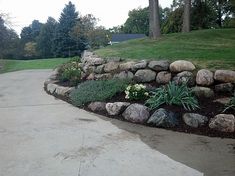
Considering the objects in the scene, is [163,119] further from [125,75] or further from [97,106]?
[125,75]

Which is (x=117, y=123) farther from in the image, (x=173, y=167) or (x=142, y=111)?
(x=173, y=167)

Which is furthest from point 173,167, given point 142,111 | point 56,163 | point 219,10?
point 219,10

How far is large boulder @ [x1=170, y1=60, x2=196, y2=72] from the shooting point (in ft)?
27.0

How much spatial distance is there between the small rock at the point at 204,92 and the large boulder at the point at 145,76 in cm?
136

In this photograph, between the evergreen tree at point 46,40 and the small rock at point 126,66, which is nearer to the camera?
→ the small rock at point 126,66

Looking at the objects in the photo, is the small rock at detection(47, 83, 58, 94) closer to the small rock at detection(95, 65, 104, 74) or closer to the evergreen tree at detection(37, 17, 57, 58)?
the small rock at detection(95, 65, 104, 74)

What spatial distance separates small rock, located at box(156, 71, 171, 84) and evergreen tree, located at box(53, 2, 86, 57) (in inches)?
1235

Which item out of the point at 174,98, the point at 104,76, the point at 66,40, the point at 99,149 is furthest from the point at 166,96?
the point at 66,40

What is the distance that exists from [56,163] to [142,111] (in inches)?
104

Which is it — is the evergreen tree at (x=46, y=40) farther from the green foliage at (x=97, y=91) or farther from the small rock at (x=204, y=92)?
the small rock at (x=204, y=92)

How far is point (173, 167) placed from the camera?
185 inches

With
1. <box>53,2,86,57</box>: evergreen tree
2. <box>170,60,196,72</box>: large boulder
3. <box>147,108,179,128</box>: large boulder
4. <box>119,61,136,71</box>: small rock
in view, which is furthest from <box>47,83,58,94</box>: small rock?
<box>53,2,86,57</box>: evergreen tree

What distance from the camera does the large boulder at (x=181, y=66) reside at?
8234 millimetres

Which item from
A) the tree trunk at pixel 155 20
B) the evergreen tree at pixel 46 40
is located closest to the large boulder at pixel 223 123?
the tree trunk at pixel 155 20
